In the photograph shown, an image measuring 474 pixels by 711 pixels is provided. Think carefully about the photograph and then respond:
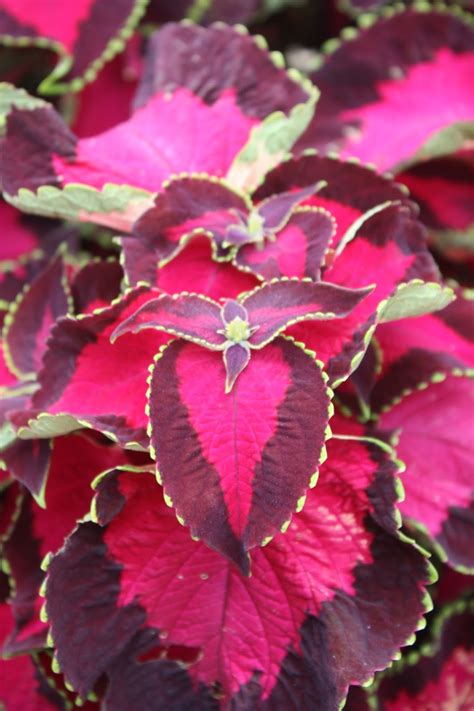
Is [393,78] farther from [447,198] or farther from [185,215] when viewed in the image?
[185,215]

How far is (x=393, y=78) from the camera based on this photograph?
1.00 meters

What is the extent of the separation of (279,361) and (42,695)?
0.41m

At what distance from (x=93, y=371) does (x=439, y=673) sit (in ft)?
1.44

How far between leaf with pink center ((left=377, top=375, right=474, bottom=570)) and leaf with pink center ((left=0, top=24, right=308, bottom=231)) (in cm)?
28

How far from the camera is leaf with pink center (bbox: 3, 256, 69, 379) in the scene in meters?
0.81

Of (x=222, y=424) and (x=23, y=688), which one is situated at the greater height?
(x=222, y=424)

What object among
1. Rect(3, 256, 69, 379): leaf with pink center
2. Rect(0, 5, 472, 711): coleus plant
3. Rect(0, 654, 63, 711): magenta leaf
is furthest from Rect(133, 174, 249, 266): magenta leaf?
Rect(0, 654, 63, 711): magenta leaf

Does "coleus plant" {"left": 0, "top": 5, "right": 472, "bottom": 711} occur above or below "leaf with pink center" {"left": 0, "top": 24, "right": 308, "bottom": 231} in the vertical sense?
below

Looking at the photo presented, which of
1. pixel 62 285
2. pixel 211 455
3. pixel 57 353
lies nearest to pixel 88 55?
pixel 62 285

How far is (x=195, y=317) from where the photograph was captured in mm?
655

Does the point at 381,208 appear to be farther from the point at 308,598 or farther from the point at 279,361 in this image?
the point at 308,598

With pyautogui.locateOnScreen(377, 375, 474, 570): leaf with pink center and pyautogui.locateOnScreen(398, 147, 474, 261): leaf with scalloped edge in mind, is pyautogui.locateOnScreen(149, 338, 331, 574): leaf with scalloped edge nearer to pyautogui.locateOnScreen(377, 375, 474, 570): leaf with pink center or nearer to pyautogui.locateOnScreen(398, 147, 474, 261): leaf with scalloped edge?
pyautogui.locateOnScreen(377, 375, 474, 570): leaf with pink center

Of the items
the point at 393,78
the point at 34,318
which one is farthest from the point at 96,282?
the point at 393,78

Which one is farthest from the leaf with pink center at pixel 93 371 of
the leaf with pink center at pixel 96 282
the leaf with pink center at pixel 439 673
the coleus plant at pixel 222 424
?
the leaf with pink center at pixel 439 673
